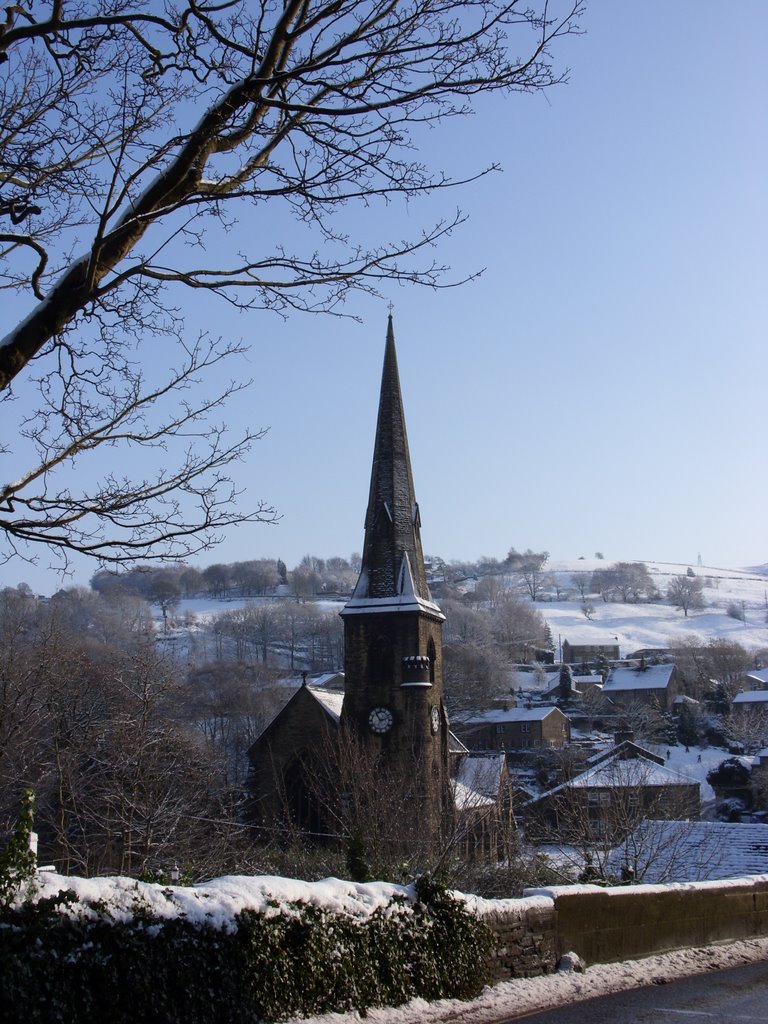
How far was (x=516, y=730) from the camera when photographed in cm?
9500

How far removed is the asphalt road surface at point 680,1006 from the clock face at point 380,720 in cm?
2453

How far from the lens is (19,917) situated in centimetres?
556

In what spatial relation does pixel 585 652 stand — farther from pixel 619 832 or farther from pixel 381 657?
pixel 619 832

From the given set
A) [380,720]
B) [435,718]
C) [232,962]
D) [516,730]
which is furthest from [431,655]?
[516,730]

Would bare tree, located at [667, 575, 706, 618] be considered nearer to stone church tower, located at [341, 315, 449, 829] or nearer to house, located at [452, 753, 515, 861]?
stone church tower, located at [341, 315, 449, 829]

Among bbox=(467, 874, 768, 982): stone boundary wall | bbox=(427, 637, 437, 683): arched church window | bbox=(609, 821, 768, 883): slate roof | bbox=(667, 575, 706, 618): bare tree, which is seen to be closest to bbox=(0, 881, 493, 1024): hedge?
bbox=(467, 874, 768, 982): stone boundary wall

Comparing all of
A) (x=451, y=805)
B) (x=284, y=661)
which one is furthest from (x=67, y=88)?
(x=284, y=661)

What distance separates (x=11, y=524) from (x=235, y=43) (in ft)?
11.6

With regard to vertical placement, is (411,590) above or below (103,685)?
above

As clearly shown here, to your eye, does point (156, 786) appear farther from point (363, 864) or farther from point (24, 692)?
point (363, 864)

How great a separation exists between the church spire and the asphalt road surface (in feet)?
82.8

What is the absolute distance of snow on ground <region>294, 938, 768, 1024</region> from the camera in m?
7.64

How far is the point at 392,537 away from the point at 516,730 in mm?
63832

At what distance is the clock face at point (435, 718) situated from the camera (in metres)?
35.0
